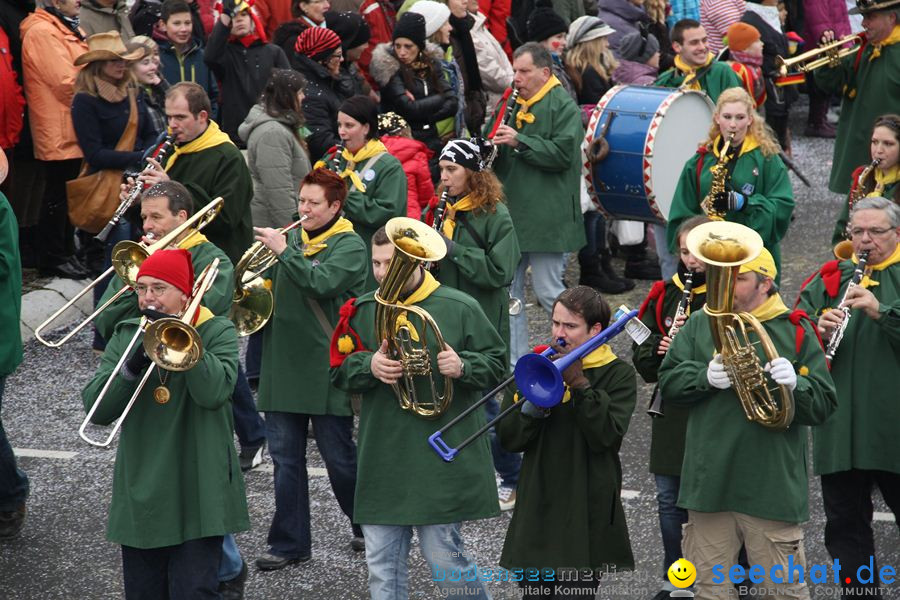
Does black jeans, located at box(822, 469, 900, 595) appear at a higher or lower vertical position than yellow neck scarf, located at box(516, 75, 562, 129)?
lower

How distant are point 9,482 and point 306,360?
1.55 metres

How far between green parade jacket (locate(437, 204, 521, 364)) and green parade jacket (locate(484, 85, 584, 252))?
4.67 feet

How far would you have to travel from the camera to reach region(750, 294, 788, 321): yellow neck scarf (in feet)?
18.2

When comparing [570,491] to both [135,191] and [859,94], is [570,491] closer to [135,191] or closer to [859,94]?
[135,191]

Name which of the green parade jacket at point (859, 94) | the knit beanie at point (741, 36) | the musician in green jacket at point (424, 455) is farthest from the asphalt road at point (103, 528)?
the knit beanie at point (741, 36)

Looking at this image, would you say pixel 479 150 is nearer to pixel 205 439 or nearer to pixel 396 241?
pixel 396 241

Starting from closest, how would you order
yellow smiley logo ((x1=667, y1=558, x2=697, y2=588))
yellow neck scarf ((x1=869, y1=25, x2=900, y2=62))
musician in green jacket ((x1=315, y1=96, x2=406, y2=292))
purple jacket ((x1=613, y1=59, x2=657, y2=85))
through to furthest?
1. yellow smiley logo ((x1=667, y1=558, x2=697, y2=588))
2. musician in green jacket ((x1=315, y1=96, x2=406, y2=292))
3. yellow neck scarf ((x1=869, y1=25, x2=900, y2=62))
4. purple jacket ((x1=613, y1=59, x2=657, y2=85))

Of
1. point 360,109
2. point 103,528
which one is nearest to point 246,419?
point 103,528

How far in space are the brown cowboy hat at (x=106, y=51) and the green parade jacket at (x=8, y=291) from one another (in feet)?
7.19

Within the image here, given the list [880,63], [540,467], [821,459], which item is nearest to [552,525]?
[540,467]

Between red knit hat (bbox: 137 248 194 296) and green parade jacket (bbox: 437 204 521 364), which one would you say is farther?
green parade jacket (bbox: 437 204 521 364)

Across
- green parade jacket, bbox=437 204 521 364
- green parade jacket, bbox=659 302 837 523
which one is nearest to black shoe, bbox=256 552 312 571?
green parade jacket, bbox=437 204 521 364

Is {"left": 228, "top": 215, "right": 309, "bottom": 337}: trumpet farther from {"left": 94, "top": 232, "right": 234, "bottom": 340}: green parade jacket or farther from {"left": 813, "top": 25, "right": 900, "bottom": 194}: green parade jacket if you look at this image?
{"left": 813, "top": 25, "right": 900, "bottom": 194}: green parade jacket

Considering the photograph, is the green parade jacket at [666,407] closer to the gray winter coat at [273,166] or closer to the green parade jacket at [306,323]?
the green parade jacket at [306,323]
